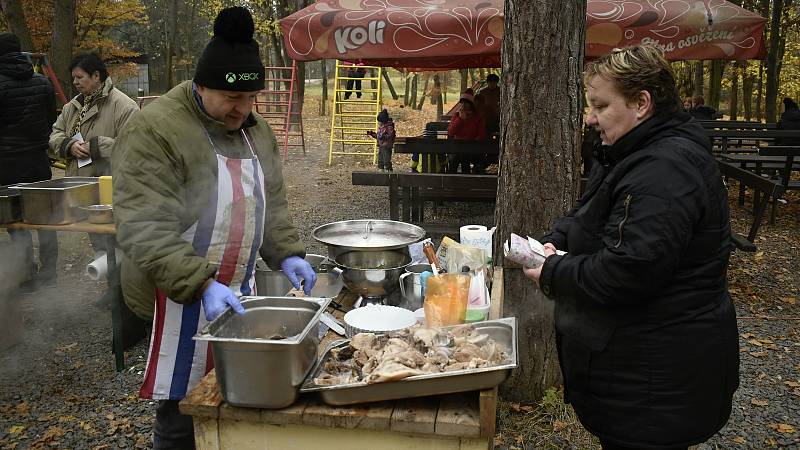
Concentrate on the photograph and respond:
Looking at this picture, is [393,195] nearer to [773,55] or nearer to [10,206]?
[10,206]

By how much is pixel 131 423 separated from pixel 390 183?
3.92 m

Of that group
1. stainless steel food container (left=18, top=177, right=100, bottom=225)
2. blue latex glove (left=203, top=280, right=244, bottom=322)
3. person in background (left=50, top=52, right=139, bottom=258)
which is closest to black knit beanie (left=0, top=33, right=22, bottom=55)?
person in background (left=50, top=52, right=139, bottom=258)

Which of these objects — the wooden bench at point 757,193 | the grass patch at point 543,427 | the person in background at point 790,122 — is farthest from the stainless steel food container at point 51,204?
the person in background at point 790,122

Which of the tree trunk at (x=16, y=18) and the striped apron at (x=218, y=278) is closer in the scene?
the striped apron at (x=218, y=278)

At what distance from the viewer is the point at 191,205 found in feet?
7.39

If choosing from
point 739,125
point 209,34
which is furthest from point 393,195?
point 209,34

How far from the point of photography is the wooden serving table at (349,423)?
183 centimetres

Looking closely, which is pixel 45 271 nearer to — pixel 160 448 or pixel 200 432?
pixel 160 448

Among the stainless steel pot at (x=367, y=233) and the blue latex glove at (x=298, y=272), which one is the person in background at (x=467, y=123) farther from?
the blue latex glove at (x=298, y=272)

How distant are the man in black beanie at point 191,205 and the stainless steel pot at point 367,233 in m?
0.70

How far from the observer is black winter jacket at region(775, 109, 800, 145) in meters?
10.6

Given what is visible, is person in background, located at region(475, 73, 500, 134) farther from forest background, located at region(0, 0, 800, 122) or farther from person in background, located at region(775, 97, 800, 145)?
forest background, located at region(0, 0, 800, 122)

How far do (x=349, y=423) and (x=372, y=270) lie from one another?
3.42 ft

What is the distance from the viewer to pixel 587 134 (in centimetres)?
860
